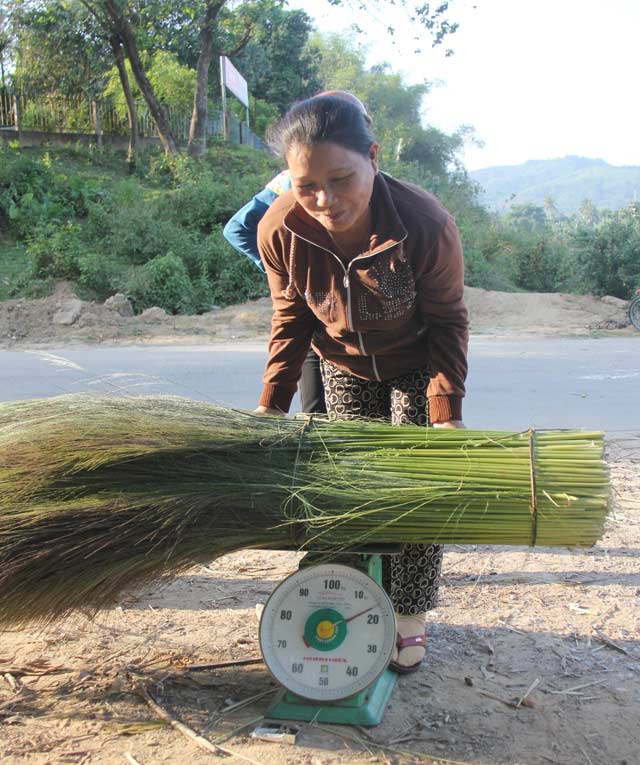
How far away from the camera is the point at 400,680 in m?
2.32

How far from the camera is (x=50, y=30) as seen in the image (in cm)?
1922

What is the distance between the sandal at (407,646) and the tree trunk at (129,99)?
17815 mm

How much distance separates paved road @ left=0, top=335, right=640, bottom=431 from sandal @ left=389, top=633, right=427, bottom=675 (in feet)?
10.8

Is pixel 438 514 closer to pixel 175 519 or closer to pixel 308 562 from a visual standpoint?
pixel 308 562

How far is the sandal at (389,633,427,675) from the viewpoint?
2332mm

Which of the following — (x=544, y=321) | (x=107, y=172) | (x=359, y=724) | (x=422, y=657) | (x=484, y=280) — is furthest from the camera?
(x=107, y=172)

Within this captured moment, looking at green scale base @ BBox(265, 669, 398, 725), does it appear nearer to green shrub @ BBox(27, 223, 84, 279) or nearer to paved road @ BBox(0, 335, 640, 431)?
paved road @ BBox(0, 335, 640, 431)

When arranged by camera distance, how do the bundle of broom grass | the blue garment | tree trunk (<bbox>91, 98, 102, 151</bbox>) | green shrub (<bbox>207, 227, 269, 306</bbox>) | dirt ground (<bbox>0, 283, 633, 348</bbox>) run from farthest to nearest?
tree trunk (<bbox>91, 98, 102, 151</bbox>), green shrub (<bbox>207, 227, 269, 306</bbox>), dirt ground (<bbox>0, 283, 633, 348</bbox>), the blue garment, the bundle of broom grass

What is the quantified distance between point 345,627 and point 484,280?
13205mm

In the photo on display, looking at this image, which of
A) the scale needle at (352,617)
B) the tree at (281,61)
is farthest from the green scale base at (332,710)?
the tree at (281,61)

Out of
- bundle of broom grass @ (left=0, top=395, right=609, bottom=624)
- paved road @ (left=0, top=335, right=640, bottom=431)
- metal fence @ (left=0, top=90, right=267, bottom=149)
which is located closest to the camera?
bundle of broom grass @ (left=0, top=395, right=609, bottom=624)

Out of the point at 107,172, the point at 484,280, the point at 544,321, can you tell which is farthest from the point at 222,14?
the point at 544,321

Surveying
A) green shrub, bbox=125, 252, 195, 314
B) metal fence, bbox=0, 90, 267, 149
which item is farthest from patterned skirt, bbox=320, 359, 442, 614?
metal fence, bbox=0, 90, 267, 149

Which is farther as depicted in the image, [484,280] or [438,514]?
[484,280]
